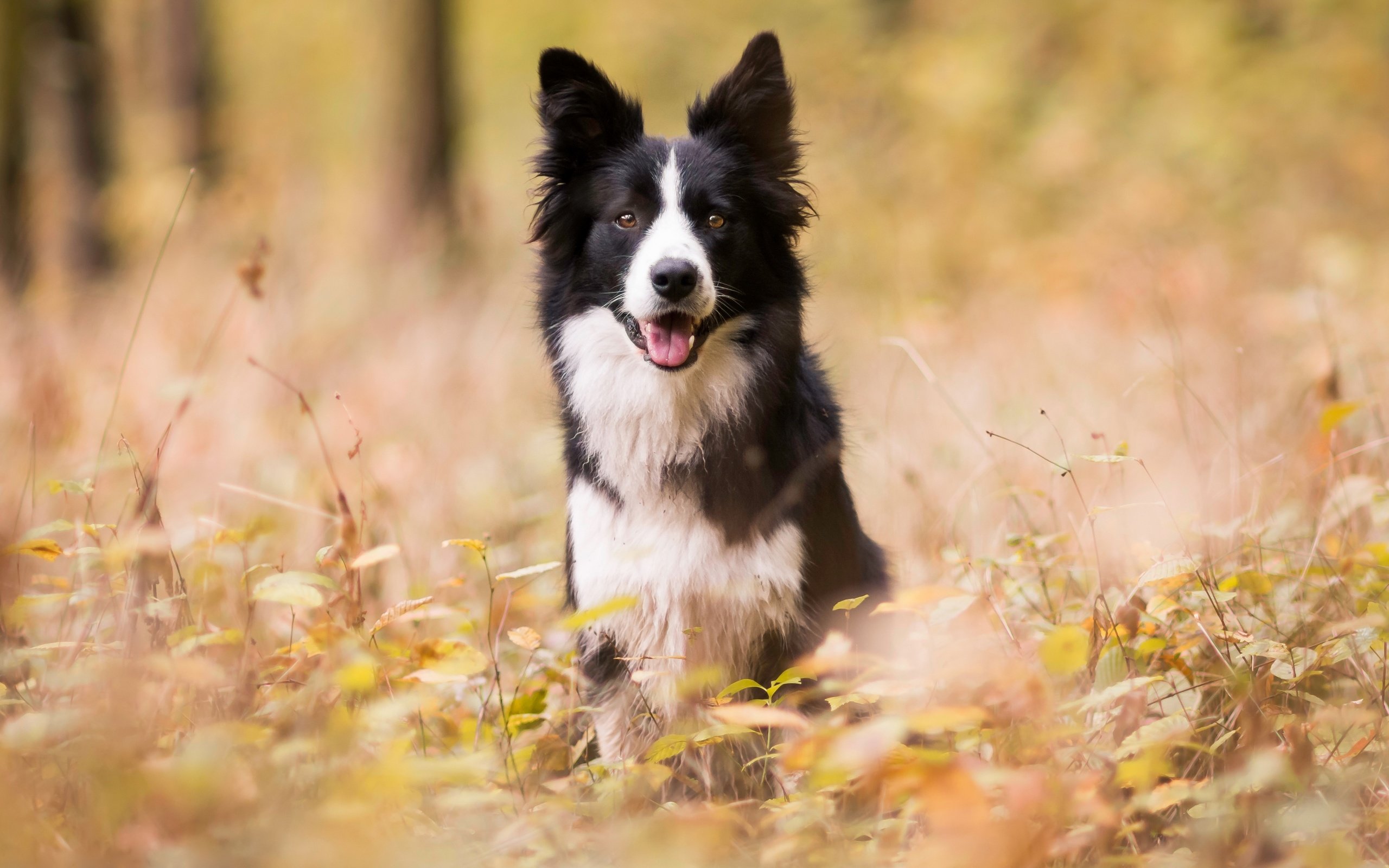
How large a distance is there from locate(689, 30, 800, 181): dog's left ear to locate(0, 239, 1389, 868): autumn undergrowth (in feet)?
3.96

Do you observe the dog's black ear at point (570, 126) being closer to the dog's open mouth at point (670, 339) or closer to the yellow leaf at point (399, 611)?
the dog's open mouth at point (670, 339)

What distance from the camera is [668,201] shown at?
2.91m

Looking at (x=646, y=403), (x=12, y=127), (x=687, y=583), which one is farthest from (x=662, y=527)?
(x=12, y=127)

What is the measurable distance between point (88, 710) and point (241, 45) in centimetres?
2250

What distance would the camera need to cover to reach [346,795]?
1569 millimetres

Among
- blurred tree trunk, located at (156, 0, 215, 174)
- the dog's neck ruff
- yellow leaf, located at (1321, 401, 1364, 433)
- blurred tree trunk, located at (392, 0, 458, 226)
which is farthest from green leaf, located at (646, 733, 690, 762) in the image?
blurred tree trunk, located at (156, 0, 215, 174)

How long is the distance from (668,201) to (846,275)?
639cm

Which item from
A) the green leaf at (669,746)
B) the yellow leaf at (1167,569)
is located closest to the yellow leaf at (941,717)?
the green leaf at (669,746)

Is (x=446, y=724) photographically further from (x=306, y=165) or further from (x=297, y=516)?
(x=306, y=165)

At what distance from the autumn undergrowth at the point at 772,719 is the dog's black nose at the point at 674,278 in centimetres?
86

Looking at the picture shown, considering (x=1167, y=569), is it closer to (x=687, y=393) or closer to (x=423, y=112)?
(x=687, y=393)

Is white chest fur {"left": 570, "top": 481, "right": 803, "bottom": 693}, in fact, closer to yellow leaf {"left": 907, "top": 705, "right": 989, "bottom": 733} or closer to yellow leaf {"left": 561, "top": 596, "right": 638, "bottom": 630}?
yellow leaf {"left": 561, "top": 596, "right": 638, "bottom": 630}

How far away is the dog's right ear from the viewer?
293 centimetres

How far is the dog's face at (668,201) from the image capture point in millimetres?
2830
